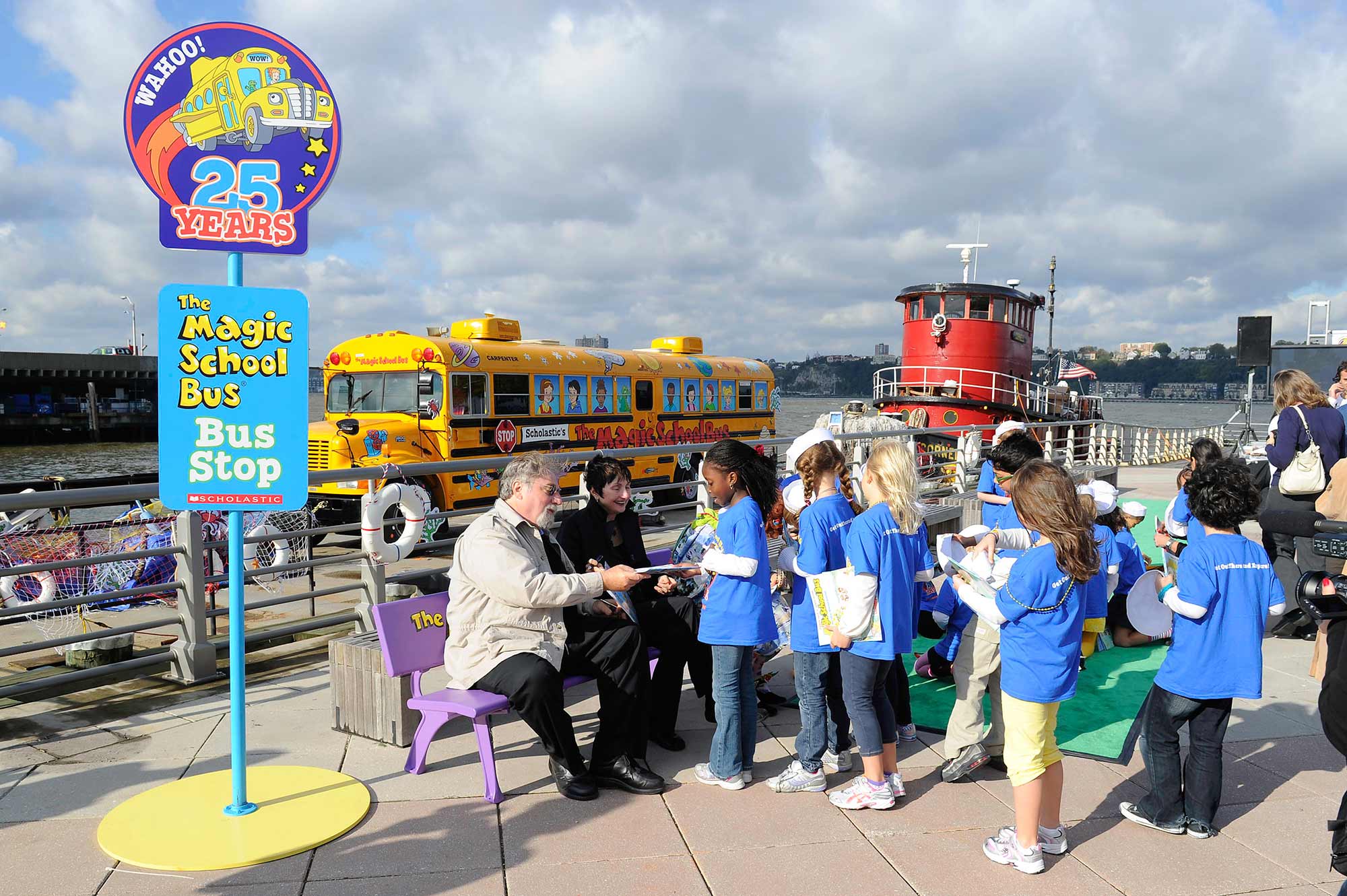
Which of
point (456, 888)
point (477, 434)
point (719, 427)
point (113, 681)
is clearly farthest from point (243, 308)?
point (719, 427)

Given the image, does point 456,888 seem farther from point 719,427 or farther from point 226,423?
point 719,427

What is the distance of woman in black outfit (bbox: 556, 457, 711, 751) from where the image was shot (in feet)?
15.7

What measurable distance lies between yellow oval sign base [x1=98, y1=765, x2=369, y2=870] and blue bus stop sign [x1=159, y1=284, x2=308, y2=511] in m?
1.32

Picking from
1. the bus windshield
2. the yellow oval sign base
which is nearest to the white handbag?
the yellow oval sign base

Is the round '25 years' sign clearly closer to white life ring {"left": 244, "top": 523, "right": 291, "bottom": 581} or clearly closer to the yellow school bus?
white life ring {"left": 244, "top": 523, "right": 291, "bottom": 581}

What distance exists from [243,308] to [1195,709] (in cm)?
415

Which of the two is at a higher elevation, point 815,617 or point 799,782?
point 815,617

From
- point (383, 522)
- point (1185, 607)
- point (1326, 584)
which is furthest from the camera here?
point (383, 522)

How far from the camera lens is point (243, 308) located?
3576 mm

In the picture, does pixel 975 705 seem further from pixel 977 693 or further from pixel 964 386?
pixel 964 386

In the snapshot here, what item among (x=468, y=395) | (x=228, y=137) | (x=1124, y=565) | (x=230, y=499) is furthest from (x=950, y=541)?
(x=468, y=395)

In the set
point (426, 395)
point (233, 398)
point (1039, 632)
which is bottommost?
point (1039, 632)

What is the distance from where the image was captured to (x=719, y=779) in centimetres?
421

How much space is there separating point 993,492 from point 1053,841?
132 inches
